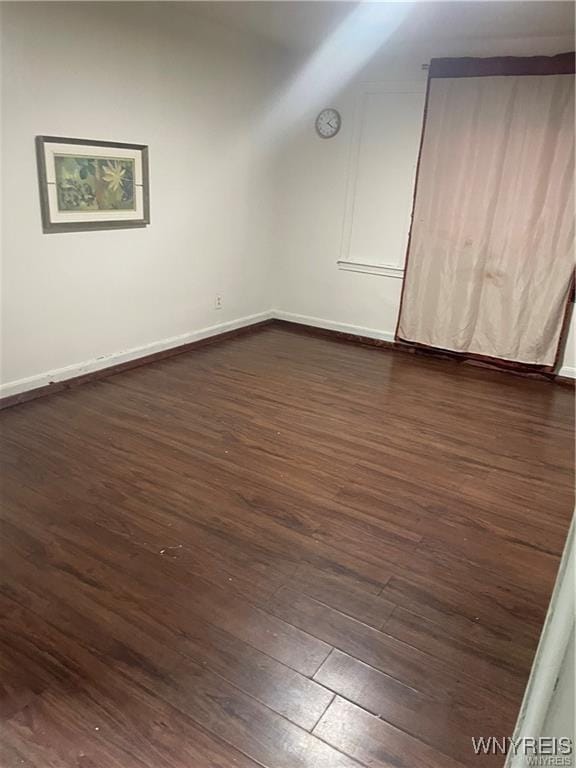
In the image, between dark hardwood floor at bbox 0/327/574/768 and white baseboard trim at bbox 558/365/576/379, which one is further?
white baseboard trim at bbox 558/365/576/379

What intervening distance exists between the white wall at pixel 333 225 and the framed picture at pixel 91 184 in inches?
71.1

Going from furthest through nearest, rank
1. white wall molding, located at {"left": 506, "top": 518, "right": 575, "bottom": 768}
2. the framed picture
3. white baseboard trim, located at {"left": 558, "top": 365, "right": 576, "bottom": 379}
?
white baseboard trim, located at {"left": 558, "top": 365, "right": 576, "bottom": 379} < the framed picture < white wall molding, located at {"left": 506, "top": 518, "right": 575, "bottom": 768}

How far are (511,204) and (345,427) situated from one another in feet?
7.52

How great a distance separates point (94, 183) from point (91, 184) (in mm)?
27

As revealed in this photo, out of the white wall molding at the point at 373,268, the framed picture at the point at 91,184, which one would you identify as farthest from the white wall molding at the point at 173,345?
the framed picture at the point at 91,184

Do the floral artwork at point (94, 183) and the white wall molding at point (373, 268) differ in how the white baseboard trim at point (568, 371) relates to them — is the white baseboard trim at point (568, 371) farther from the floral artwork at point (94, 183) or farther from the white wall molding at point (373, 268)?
the floral artwork at point (94, 183)

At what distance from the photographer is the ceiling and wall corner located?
313 centimetres

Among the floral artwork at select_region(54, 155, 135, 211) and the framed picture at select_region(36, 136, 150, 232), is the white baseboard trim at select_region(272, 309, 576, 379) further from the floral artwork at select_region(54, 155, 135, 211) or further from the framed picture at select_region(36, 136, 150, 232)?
the floral artwork at select_region(54, 155, 135, 211)

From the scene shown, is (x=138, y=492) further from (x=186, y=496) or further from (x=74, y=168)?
(x=74, y=168)

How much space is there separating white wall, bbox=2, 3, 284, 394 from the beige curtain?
5.20 ft

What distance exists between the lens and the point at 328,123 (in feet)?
16.0

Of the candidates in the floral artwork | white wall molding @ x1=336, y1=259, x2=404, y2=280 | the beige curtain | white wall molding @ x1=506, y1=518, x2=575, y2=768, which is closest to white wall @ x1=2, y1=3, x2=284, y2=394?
the floral artwork

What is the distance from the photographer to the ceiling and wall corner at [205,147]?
313 centimetres

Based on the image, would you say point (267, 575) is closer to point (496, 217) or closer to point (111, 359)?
point (111, 359)
